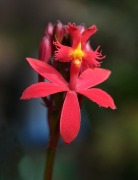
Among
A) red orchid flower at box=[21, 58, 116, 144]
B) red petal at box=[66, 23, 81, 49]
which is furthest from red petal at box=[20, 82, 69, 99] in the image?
red petal at box=[66, 23, 81, 49]

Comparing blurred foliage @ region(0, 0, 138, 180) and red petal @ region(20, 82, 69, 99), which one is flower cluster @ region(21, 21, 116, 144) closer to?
red petal @ region(20, 82, 69, 99)

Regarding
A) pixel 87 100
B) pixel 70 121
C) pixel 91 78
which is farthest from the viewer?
pixel 87 100

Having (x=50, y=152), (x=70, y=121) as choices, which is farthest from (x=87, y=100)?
(x=70, y=121)

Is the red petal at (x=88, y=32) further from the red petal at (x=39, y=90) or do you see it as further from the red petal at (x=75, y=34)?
the red petal at (x=39, y=90)

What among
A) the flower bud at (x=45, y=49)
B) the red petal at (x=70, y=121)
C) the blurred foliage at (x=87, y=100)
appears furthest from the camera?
the blurred foliage at (x=87, y=100)

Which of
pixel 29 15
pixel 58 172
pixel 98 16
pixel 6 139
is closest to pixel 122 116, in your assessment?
pixel 58 172

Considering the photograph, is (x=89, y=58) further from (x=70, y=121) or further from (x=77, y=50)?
(x=70, y=121)

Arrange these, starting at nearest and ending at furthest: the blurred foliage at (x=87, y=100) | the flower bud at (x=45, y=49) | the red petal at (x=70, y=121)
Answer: the red petal at (x=70, y=121) → the flower bud at (x=45, y=49) → the blurred foliage at (x=87, y=100)

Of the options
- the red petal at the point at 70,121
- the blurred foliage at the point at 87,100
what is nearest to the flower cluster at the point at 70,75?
the red petal at the point at 70,121
